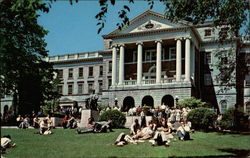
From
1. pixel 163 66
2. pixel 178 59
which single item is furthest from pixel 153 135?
pixel 163 66

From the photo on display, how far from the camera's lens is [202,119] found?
71.7 ft

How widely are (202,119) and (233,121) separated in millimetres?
2362

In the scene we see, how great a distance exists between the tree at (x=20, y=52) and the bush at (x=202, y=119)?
9657mm

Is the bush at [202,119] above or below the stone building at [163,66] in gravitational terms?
below

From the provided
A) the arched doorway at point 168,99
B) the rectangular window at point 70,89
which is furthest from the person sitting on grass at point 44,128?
the rectangular window at point 70,89

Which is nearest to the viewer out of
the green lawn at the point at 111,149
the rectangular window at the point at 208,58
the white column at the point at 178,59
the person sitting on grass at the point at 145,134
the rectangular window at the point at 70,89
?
the green lawn at the point at 111,149

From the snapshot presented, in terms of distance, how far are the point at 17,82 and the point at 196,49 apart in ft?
110

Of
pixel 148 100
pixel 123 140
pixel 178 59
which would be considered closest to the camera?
pixel 123 140

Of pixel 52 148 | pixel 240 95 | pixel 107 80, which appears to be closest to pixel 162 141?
pixel 52 148

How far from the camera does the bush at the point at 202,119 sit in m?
21.9

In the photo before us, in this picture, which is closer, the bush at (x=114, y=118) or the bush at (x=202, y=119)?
the bush at (x=202, y=119)

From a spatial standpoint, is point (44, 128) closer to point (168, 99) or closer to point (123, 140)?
point (123, 140)

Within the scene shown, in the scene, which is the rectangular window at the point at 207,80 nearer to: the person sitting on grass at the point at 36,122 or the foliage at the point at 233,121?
the foliage at the point at 233,121

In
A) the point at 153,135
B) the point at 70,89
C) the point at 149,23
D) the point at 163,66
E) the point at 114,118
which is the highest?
the point at 149,23
